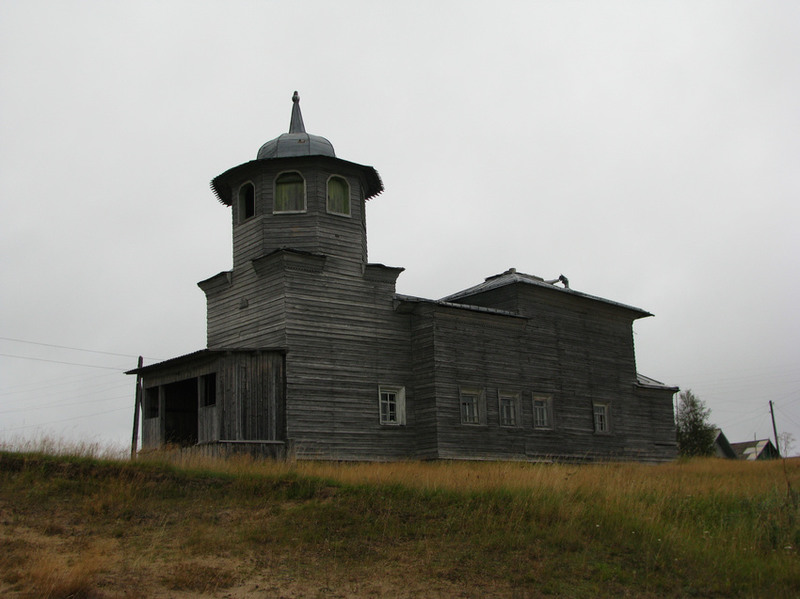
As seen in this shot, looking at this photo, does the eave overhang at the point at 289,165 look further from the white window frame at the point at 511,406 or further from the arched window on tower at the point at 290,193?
the white window frame at the point at 511,406

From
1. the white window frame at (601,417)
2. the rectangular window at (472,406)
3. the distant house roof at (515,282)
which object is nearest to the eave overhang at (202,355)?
the rectangular window at (472,406)

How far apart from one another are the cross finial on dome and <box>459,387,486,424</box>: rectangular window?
10.5m

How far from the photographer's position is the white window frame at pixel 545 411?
3016cm

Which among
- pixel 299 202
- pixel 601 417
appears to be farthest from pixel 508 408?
pixel 299 202

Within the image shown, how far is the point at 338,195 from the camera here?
28031 millimetres

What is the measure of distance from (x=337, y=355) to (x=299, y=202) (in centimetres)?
518

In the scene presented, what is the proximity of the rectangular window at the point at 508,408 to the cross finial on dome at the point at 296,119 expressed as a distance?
37.2ft

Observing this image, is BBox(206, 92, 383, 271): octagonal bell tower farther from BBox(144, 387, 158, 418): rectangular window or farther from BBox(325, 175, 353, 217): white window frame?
BBox(144, 387, 158, 418): rectangular window

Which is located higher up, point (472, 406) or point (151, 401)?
point (151, 401)

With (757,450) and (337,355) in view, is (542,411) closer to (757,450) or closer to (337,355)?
(337,355)

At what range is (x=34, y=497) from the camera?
1672 centimetres

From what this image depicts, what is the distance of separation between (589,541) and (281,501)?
6209 millimetres

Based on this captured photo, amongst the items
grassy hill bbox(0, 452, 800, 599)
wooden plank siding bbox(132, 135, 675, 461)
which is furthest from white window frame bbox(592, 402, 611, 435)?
grassy hill bbox(0, 452, 800, 599)

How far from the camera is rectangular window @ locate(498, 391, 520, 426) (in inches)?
1140
